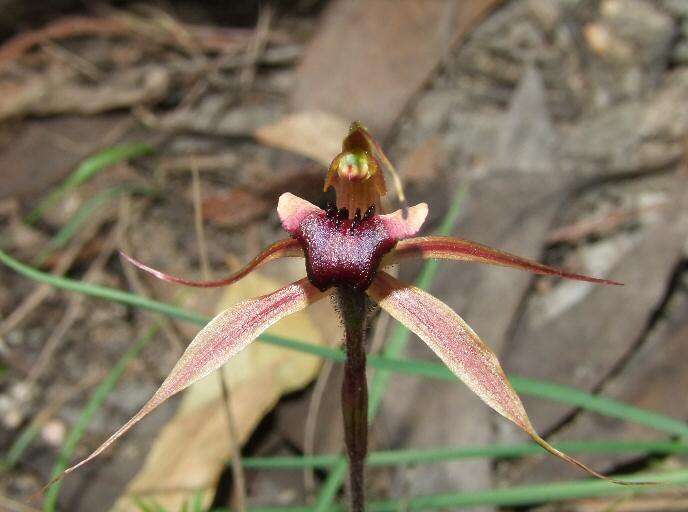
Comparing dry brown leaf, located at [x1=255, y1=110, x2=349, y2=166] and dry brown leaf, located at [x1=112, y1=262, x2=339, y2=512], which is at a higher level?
dry brown leaf, located at [x1=255, y1=110, x2=349, y2=166]

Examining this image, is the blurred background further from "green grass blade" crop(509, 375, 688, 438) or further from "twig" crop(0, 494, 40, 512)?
"green grass blade" crop(509, 375, 688, 438)

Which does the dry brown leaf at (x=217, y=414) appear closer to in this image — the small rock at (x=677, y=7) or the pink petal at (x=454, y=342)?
the pink petal at (x=454, y=342)

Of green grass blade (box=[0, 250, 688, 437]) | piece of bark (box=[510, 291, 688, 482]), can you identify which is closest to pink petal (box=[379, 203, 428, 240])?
green grass blade (box=[0, 250, 688, 437])

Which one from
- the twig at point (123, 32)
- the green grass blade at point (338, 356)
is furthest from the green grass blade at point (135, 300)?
the twig at point (123, 32)

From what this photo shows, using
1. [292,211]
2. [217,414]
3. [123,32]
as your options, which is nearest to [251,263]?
[292,211]

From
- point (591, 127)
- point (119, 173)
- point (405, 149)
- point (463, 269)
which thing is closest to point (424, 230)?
point (463, 269)

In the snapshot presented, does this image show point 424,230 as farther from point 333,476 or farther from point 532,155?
point 333,476

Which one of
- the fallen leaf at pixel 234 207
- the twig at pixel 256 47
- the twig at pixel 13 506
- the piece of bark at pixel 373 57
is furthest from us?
the twig at pixel 256 47

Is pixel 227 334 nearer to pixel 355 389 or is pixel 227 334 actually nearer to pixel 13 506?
pixel 355 389
